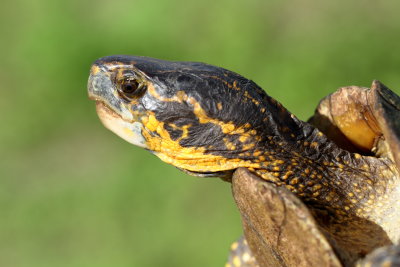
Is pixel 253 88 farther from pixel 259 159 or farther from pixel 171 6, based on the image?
pixel 171 6

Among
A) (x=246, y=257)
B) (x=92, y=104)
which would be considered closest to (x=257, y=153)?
(x=246, y=257)

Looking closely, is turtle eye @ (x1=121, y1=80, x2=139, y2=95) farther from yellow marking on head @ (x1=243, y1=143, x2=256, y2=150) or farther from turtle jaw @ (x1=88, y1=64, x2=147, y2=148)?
yellow marking on head @ (x1=243, y1=143, x2=256, y2=150)

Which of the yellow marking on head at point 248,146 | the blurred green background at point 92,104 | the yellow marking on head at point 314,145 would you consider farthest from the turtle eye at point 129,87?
the blurred green background at point 92,104

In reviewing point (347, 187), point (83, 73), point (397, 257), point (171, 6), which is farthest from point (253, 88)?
point (171, 6)

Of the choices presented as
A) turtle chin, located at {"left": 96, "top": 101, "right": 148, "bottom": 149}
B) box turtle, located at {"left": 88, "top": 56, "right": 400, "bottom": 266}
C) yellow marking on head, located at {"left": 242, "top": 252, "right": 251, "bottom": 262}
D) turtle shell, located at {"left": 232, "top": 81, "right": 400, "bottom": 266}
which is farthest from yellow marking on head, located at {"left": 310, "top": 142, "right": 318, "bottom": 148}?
yellow marking on head, located at {"left": 242, "top": 252, "right": 251, "bottom": 262}

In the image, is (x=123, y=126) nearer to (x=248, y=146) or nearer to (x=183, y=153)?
(x=183, y=153)

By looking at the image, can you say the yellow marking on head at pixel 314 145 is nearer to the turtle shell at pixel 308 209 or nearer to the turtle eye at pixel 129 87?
the turtle shell at pixel 308 209

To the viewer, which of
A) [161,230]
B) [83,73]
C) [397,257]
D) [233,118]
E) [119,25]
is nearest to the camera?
[397,257]
